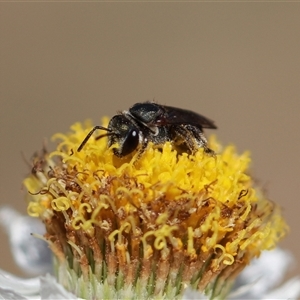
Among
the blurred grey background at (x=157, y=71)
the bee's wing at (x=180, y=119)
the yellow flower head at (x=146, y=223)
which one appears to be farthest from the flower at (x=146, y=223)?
the blurred grey background at (x=157, y=71)

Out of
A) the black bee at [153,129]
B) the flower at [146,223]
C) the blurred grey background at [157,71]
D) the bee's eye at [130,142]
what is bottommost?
the flower at [146,223]

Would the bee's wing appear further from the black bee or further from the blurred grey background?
the blurred grey background

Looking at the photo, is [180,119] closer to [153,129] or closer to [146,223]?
[153,129]

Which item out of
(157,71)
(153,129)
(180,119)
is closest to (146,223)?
(153,129)

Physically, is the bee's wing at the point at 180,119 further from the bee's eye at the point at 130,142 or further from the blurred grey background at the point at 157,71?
the blurred grey background at the point at 157,71

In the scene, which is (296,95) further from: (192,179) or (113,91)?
(192,179)

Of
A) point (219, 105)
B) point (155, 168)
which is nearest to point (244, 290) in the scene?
point (155, 168)

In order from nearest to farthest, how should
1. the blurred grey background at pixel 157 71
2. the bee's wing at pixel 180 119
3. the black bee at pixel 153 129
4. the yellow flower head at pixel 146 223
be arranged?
1. the yellow flower head at pixel 146 223
2. the black bee at pixel 153 129
3. the bee's wing at pixel 180 119
4. the blurred grey background at pixel 157 71

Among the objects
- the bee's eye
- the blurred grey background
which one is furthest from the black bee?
the blurred grey background
